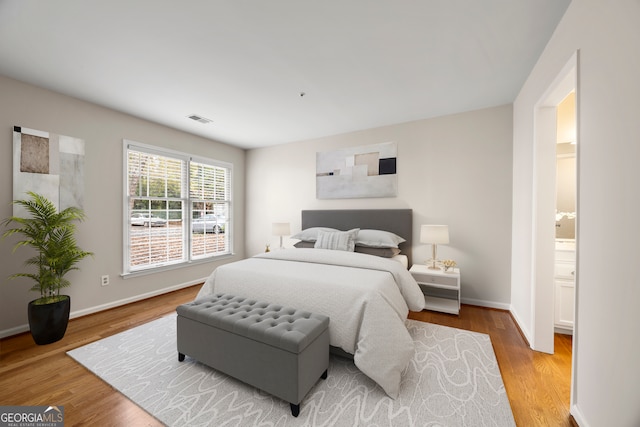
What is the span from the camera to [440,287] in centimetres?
297

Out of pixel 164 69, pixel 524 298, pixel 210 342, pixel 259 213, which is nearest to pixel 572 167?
pixel 524 298

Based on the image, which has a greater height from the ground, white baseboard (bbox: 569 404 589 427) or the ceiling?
the ceiling

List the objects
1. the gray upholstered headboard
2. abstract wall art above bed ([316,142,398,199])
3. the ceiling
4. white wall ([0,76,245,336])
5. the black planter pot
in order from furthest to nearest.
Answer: abstract wall art above bed ([316,142,398,199])
the gray upholstered headboard
white wall ([0,76,245,336])
the black planter pot
the ceiling

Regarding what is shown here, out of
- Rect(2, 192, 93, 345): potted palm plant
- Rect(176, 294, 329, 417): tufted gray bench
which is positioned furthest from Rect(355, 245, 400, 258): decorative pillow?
Rect(2, 192, 93, 345): potted palm plant

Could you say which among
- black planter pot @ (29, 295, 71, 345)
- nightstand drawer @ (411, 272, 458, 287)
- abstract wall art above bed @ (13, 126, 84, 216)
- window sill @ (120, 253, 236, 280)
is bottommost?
black planter pot @ (29, 295, 71, 345)

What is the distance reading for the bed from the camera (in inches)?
65.6

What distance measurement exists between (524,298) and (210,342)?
9.85 ft

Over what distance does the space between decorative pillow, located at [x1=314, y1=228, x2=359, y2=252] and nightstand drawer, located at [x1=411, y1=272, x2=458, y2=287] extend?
887 millimetres

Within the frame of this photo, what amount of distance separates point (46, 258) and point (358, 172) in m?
3.87

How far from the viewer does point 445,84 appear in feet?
8.36

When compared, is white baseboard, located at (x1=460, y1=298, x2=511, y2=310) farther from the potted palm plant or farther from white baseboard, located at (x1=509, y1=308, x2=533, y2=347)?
the potted palm plant

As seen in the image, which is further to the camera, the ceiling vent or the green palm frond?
the ceiling vent

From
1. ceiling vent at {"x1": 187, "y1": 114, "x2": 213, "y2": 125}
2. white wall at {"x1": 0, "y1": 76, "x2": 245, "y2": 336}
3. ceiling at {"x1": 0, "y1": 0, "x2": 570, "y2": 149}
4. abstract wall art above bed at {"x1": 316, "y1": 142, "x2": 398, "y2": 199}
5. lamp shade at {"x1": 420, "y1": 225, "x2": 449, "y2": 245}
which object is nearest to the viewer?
ceiling at {"x1": 0, "y1": 0, "x2": 570, "y2": 149}

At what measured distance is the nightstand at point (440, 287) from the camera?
2.89 meters
